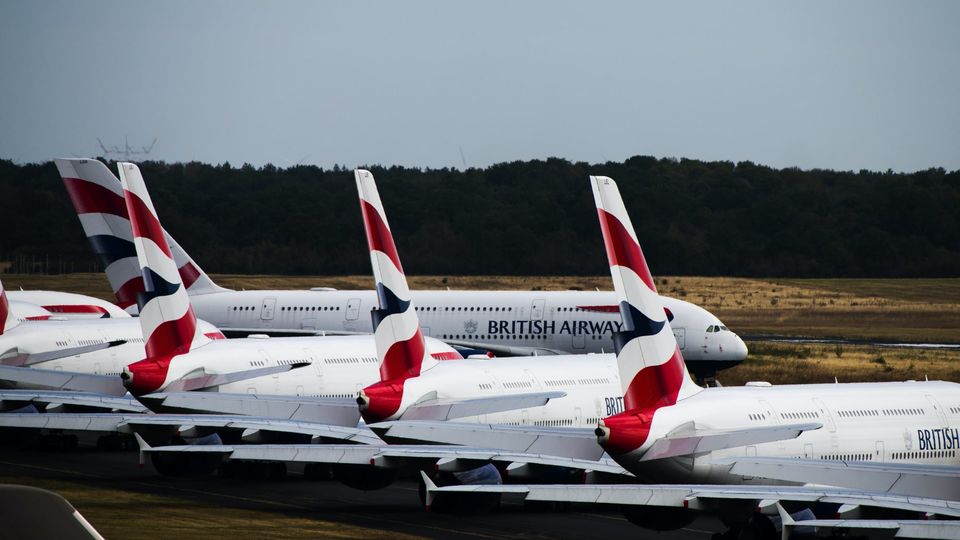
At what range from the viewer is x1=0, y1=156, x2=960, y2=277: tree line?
141250 millimetres

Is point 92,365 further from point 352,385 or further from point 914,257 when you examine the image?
point 914,257

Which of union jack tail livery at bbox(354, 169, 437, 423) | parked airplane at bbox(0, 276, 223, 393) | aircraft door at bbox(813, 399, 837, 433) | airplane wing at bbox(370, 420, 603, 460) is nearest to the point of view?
airplane wing at bbox(370, 420, 603, 460)

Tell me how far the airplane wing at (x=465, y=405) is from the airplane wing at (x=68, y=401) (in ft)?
26.8

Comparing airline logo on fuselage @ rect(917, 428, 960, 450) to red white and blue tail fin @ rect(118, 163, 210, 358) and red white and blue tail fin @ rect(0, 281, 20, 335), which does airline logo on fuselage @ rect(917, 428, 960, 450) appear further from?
red white and blue tail fin @ rect(0, 281, 20, 335)

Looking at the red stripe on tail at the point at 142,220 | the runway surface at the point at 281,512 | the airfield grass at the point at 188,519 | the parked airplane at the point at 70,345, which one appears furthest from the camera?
the parked airplane at the point at 70,345

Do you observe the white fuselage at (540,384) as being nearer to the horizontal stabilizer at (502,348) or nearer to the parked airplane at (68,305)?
the horizontal stabilizer at (502,348)

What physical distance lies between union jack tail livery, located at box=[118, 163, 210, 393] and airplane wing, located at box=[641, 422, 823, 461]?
12.8m

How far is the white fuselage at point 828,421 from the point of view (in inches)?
897

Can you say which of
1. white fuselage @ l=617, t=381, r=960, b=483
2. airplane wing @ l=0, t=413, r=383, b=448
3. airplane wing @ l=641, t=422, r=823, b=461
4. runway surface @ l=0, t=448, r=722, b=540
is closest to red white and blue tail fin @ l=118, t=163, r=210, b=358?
airplane wing @ l=0, t=413, r=383, b=448

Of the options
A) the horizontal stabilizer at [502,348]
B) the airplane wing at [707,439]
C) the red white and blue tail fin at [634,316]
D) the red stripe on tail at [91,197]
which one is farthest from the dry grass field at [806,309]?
the red white and blue tail fin at [634,316]

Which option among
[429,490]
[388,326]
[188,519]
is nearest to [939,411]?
[388,326]

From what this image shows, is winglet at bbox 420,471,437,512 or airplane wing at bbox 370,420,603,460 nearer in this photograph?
winglet at bbox 420,471,437,512

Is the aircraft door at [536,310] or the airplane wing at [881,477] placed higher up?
the aircraft door at [536,310]

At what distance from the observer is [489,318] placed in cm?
6156
